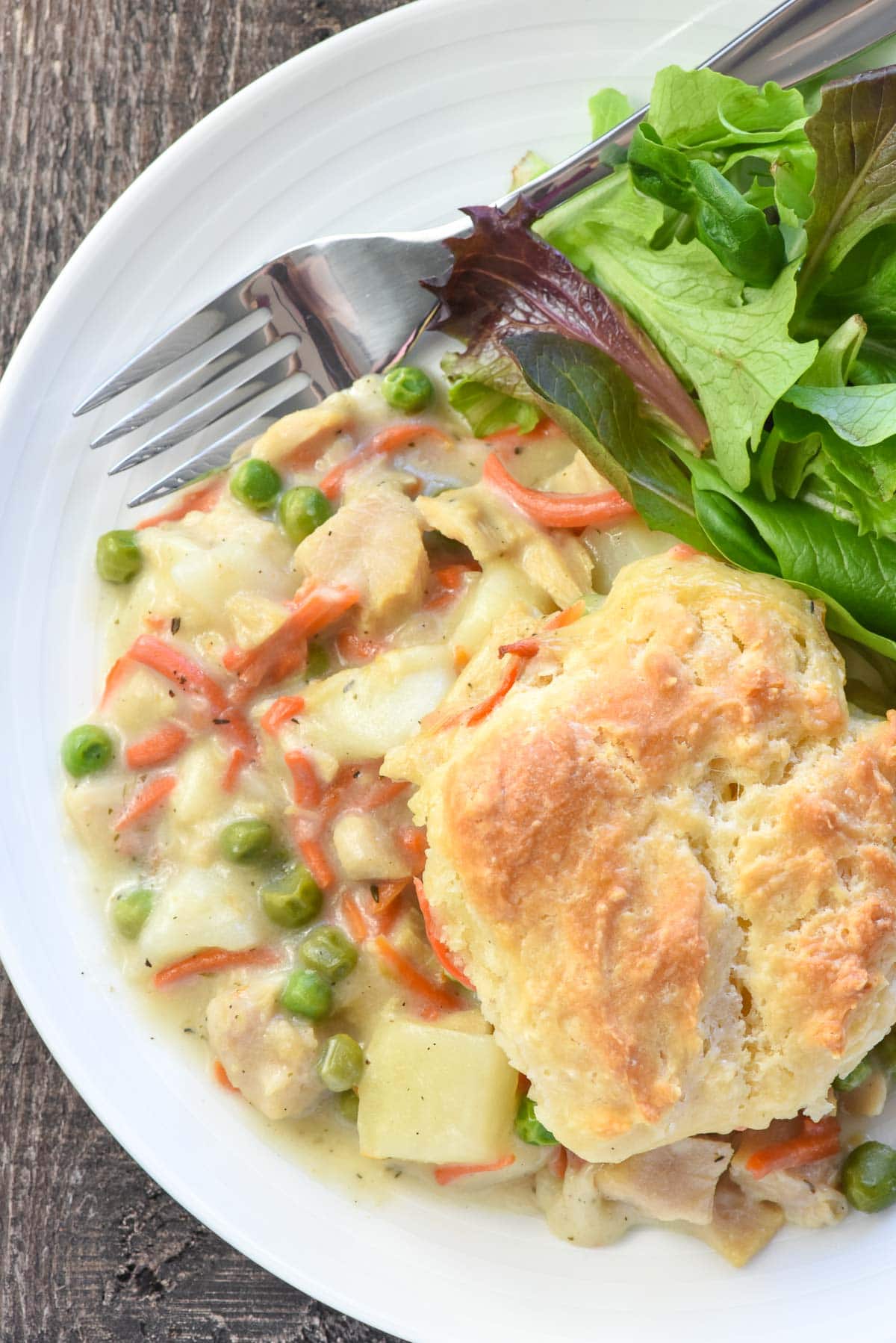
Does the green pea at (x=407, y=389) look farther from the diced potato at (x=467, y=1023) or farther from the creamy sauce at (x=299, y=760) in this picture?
the diced potato at (x=467, y=1023)

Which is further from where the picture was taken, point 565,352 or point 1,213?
point 1,213

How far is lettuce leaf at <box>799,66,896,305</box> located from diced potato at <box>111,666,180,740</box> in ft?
7.14

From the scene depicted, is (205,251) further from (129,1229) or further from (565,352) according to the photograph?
(129,1229)

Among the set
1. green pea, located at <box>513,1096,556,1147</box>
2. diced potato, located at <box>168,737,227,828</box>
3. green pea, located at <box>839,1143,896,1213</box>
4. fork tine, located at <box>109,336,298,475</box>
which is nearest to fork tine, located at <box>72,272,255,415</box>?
fork tine, located at <box>109,336,298,475</box>

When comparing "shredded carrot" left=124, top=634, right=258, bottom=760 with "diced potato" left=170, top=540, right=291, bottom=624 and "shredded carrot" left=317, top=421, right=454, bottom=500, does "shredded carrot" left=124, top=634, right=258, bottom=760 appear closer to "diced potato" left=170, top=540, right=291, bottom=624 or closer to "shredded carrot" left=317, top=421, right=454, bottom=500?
"diced potato" left=170, top=540, right=291, bottom=624

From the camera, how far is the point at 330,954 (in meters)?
3.21

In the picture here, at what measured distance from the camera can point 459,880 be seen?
2770 mm

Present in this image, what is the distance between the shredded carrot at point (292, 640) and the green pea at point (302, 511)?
0.20 m

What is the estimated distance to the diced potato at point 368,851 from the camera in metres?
3.22

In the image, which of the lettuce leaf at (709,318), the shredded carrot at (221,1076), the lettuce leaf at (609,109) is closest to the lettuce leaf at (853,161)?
the lettuce leaf at (709,318)

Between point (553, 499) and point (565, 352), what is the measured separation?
454mm

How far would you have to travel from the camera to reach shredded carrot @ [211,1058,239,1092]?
3.34 meters

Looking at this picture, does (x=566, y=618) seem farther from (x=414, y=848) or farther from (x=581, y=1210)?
(x=581, y=1210)

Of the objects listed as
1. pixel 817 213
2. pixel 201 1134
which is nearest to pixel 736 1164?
pixel 201 1134
